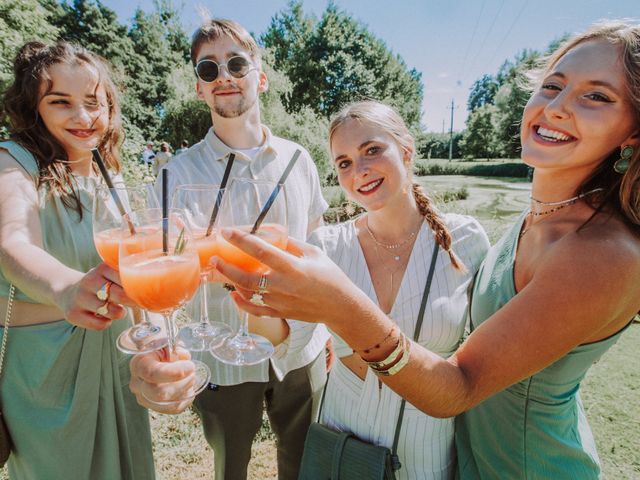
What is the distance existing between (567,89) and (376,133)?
110 centimetres

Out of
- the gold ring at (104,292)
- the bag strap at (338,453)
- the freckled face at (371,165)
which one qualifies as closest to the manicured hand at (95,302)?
the gold ring at (104,292)

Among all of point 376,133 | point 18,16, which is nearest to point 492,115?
point 18,16

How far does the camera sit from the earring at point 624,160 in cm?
157

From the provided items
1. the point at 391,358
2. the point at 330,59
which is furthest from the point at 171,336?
the point at 330,59

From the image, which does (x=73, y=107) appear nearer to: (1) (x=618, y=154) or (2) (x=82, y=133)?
(2) (x=82, y=133)

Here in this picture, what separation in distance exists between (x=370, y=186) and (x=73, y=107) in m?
2.06

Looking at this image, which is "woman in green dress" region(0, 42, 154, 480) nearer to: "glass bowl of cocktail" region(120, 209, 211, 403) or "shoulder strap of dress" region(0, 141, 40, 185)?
"shoulder strap of dress" region(0, 141, 40, 185)

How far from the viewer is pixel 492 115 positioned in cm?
5856

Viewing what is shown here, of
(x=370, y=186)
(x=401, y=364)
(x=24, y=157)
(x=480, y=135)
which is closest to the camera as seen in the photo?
(x=401, y=364)

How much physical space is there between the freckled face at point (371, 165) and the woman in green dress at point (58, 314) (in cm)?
171

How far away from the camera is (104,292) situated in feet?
4.81

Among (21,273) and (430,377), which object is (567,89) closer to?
(430,377)

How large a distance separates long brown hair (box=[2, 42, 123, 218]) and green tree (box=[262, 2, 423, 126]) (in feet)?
106

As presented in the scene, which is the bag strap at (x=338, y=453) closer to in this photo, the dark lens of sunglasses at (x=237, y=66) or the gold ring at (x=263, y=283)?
the gold ring at (x=263, y=283)
